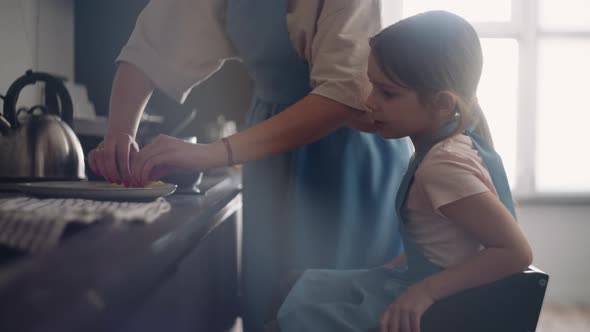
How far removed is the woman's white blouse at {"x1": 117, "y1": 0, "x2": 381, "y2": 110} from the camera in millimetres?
924

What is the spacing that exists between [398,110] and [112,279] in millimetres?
546

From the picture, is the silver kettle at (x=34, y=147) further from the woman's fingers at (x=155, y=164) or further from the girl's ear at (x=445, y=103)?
the girl's ear at (x=445, y=103)

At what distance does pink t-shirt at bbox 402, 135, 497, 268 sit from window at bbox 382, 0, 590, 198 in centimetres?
287

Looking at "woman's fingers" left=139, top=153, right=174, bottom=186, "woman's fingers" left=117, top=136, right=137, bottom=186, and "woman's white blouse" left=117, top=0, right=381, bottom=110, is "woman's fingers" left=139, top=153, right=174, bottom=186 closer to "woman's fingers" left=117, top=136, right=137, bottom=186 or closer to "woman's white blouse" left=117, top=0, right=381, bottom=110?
"woman's fingers" left=117, top=136, right=137, bottom=186

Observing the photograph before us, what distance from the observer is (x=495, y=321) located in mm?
667

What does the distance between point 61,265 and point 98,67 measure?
230 centimetres

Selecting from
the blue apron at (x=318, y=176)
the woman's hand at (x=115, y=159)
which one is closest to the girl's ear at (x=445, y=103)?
the blue apron at (x=318, y=176)

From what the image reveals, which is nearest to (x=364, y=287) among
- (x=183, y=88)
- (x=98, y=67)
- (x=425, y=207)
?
(x=425, y=207)

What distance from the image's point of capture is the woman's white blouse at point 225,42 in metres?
0.92

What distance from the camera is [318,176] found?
110 centimetres

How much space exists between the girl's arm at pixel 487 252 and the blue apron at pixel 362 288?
0.10 meters

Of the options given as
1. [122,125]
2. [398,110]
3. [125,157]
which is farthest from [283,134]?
[122,125]

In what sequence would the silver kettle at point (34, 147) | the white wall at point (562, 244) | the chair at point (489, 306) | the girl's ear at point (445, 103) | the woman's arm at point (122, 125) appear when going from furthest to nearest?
the white wall at point (562, 244) → the silver kettle at point (34, 147) → the woman's arm at point (122, 125) → the girl's ear at point (445, 103) → the chair at point (489, 306)

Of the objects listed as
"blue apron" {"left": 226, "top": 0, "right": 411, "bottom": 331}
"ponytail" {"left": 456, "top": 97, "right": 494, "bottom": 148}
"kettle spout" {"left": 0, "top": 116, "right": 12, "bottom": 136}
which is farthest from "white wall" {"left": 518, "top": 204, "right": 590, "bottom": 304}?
"kettle spout" {"left": 0, "top": 116, "right": 12, "bottom": 136}
